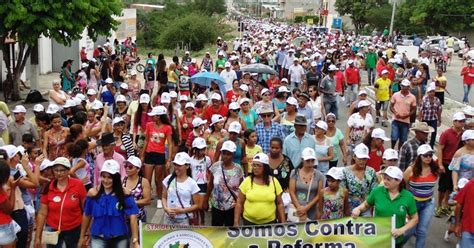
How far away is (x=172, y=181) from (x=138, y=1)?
12038 centimetres

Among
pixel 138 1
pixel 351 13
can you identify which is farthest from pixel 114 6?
pixel 138 1

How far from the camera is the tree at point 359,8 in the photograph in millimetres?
68625

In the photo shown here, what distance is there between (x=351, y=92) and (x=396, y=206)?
40.8ft

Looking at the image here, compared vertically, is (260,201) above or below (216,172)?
below

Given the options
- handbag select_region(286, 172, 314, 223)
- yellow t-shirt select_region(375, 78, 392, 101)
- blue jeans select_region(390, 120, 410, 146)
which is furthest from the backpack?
handbag select_region(286, 172, 314, 223)

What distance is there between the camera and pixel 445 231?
909 centimetres

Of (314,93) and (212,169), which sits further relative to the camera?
(314,93)

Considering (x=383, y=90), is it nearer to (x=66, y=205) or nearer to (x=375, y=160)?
(x=375, y=160)

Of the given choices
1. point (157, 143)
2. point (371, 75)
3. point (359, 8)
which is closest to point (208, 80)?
point (157, 143)

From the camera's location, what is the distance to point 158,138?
30.7 feet

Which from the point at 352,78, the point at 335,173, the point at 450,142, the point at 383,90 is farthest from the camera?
the point at 352,78

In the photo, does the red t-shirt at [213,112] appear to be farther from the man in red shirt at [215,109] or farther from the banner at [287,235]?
the banner at [287,235]

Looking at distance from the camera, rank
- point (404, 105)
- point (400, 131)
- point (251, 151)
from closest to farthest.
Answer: point (251, 151) < point (404, 105) < point (400, 131)

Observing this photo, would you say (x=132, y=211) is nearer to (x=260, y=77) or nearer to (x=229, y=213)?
(x=229, y=213)
